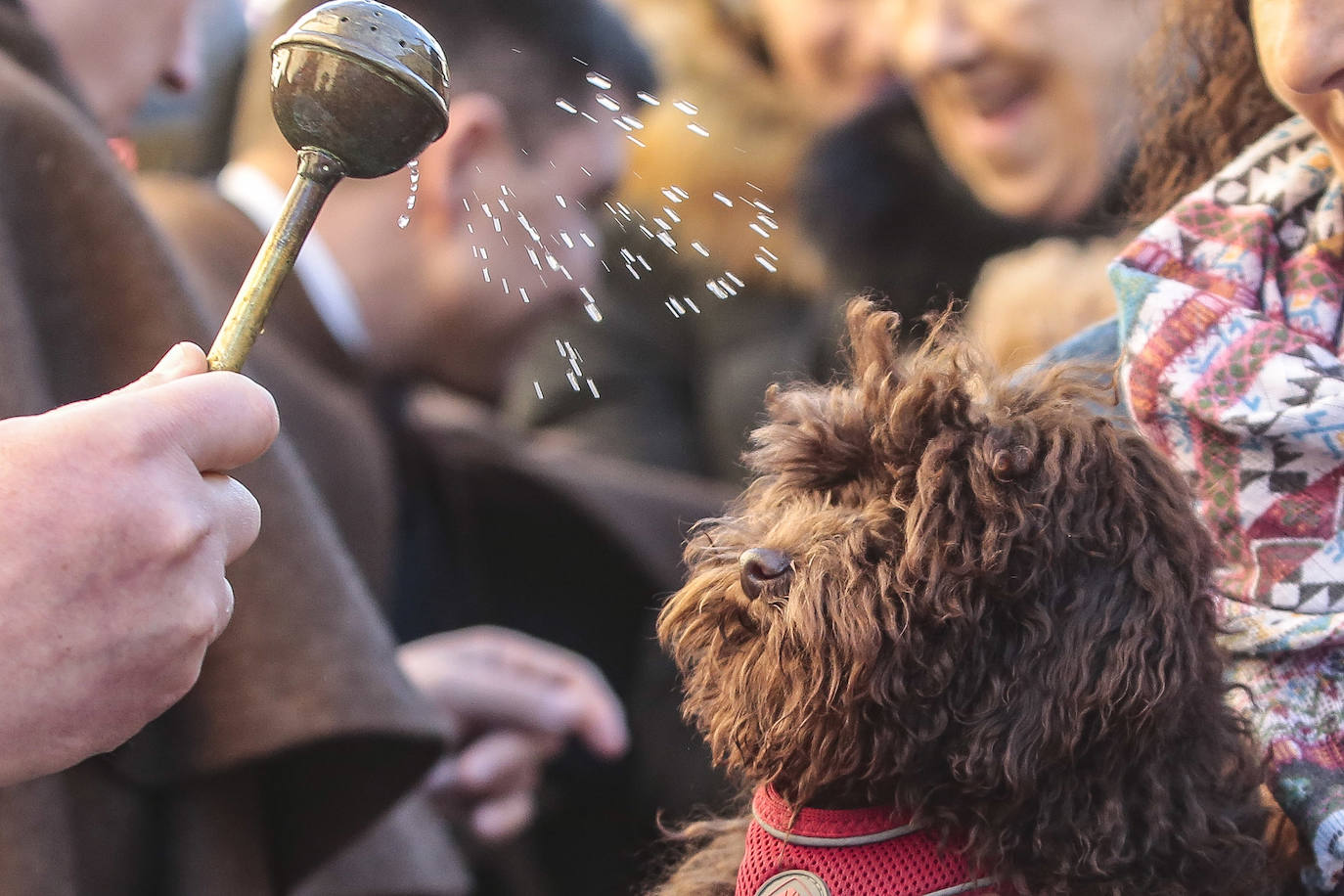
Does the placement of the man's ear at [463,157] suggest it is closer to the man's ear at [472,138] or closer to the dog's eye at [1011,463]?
the man's ear at [472,138]

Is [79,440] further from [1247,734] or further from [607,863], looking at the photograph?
[607,863]

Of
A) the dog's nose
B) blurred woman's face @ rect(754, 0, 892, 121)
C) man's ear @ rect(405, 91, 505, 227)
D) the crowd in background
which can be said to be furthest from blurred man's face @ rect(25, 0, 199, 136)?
blurred woman's face @ rect(754, 0, 892, 121)

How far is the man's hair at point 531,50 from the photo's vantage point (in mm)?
2906

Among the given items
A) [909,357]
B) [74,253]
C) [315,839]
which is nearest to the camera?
[909,357]

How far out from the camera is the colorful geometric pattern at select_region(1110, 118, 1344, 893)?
1000 millimetres

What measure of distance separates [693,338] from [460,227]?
2.87 ft

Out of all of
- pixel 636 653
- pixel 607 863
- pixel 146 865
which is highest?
pixel 146 865

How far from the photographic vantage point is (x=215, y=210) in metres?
2.49

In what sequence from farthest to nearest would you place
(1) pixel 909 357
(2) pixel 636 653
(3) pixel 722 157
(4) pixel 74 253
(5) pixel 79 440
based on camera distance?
1. (3) pixel 722 157
2. (2) pixel 636 653
3. (4) pixel 74 253
4. (1) pixel 909 357
5. (5) pixel 79 440

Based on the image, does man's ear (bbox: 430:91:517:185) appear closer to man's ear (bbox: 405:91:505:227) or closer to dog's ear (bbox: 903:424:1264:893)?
man's ear (bbox: 405:91:505:227)

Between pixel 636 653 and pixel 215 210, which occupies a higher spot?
pixel 215 210

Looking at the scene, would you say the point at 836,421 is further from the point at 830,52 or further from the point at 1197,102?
the point at 830,52

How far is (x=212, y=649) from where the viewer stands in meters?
1.54

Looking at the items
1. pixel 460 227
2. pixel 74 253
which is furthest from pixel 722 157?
pixel 74 253
